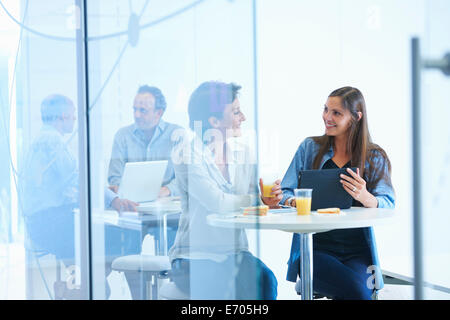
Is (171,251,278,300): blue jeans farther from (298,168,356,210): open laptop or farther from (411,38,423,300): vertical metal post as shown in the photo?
(298,168,356,210): open laptop

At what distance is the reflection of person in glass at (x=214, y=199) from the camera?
123 cm

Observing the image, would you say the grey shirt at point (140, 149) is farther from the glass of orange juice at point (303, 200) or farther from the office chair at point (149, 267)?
the glass of orange juice at point (303, 200)

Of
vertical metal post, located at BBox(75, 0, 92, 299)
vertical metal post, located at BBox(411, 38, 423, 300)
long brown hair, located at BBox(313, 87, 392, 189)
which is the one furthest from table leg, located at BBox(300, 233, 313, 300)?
vertical metal post, located at BBox(411, 38, 423, 300)

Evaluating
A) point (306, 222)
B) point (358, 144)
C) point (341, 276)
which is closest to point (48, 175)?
point (306, 222)

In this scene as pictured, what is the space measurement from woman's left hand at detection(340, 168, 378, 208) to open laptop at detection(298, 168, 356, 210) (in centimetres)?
2

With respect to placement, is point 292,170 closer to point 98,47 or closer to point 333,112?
point 333,112

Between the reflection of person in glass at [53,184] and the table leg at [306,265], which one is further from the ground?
the reflection of person in glass at [53,184]

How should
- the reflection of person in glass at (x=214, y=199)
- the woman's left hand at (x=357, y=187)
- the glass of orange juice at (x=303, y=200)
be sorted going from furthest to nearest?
the woman's left hand at (x=357, y=187), the glass of orange juice at (x=303, y=200), the reflection of person in glass at (x=214, y=199)

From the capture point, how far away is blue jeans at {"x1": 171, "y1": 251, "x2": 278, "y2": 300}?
1236mm

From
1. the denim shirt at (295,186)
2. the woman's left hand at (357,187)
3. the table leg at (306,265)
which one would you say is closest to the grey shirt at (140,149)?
the table leg at (306,265)

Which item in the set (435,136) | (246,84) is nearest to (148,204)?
(246,84)

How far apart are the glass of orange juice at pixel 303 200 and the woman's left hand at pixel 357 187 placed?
0.66ft

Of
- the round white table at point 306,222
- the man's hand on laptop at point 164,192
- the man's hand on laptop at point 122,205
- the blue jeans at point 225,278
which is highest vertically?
the man's hand on laptop at point 164,192

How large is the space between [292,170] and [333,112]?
13.0 inches
